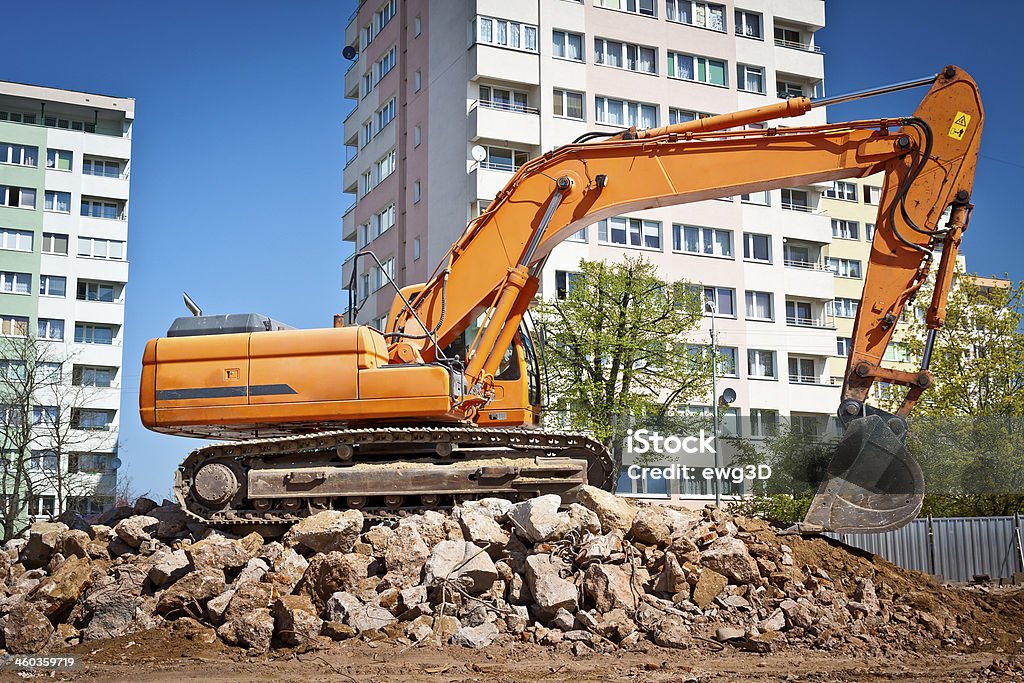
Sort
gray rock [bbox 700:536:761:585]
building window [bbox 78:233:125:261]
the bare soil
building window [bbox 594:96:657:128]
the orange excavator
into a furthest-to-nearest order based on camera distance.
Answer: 1. building window [bbox 78:233:125:261]
2. building window [bbox 594:96:657:128]
3. the orange excavator
4. gray rock [bbox 700:536:761:585]
5. the bare soil

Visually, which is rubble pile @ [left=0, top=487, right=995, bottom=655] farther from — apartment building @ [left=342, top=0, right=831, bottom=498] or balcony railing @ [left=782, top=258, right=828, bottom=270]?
balcony railing @ [left=782, top=258, right=828, bottom=270]

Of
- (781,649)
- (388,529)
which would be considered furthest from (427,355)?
(781,649)

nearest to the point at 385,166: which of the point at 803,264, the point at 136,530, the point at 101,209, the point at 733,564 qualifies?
the point at 803,264

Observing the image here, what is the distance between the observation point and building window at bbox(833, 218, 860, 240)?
195 ft

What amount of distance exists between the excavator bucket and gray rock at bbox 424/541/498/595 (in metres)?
3.95

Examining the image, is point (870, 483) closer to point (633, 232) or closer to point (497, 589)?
point (497, 589)

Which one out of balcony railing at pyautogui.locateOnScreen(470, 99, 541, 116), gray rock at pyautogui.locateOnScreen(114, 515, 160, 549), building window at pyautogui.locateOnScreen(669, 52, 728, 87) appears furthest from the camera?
building window at pyautogui.locateOnScreen(669, 52, 728, 87)

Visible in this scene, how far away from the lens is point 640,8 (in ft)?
145

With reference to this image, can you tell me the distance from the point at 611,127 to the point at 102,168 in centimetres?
3255

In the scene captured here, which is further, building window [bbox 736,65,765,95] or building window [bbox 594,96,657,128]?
building window [bbox 736,65,765,95]

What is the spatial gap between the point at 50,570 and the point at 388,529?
4.30 metres

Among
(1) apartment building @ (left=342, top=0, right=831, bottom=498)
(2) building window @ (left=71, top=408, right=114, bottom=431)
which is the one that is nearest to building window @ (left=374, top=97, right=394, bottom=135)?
(1) apartment building @ (left=342, top=0, right=831, bottom=498)

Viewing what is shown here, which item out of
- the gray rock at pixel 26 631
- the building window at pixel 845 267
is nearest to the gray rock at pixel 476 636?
the gray rock at pixel 26 631

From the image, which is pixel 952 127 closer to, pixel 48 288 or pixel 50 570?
pixel 50 570
